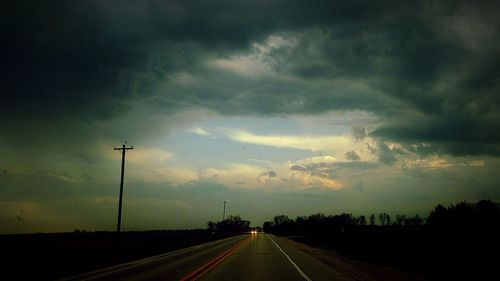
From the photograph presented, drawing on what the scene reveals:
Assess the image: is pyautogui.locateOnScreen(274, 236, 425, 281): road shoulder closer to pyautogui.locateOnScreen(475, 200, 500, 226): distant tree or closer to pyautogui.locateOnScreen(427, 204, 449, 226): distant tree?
pyautogui.locateOnScreen(475, 200, 500, 226): distant tree

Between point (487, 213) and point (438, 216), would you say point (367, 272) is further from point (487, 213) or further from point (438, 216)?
point (438, 216)

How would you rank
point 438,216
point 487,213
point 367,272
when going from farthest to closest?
point 438,216 < point 487,213 < point 367,272

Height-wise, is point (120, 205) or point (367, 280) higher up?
point (120, 205)

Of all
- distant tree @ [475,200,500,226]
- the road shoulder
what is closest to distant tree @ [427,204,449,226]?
distant tree @ [475,200,500,226]

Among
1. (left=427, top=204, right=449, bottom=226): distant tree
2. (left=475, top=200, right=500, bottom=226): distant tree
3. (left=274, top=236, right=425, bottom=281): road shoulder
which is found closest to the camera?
(left=274, top=236, right=425, bottom=281): road shoulder

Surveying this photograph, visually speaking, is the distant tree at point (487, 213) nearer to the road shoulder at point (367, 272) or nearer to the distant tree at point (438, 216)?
the distant tree at point (438, 216)

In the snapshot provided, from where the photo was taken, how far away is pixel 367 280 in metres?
14.9

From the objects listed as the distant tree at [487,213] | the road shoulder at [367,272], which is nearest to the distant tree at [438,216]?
the distant tree at [487,213]

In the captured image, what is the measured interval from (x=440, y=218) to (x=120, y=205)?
53300mm

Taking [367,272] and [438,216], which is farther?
[438,216]

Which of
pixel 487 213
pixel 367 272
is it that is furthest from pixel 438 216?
pixel 367 272

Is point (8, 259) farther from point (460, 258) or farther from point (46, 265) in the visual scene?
point (460, 258)

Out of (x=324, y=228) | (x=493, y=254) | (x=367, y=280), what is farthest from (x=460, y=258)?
(x=324, y=228)

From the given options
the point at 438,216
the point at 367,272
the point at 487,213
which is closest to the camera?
the point at 367,272
